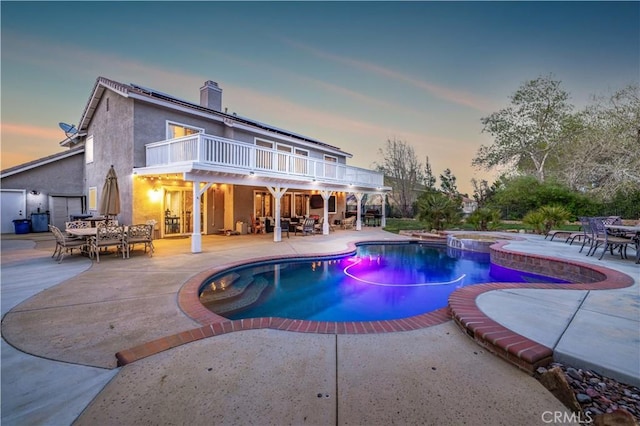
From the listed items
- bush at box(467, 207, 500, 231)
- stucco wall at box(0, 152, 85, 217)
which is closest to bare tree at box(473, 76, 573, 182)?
bush at box(467, 207, 500, 231)

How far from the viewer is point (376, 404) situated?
200 cm

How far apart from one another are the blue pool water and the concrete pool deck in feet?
4.83

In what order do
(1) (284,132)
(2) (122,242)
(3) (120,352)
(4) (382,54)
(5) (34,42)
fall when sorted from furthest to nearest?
1. (1) (284,132)
2. (4) (382,54)
3. (5) (34,42)
4. (2) (122,242)
5. (3) (120,352)

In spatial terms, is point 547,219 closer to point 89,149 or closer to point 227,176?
point 227,176

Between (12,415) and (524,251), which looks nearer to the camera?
(12,415)

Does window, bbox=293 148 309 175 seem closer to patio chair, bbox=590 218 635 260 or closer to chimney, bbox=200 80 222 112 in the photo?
chimney, bbox=200 80 222 112

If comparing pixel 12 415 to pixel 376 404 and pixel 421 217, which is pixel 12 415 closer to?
pixel 376 404

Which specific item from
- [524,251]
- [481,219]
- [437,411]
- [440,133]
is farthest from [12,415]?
[440,133]

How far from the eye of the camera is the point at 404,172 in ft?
84.5

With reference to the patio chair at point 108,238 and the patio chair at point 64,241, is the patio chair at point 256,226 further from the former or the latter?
the patio chair at point 64,241

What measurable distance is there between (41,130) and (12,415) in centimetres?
2125

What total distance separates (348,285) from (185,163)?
6.64 m

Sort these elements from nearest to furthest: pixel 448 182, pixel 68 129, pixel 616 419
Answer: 1. pixel 616 419
2. pixel 68 129
3. pixel 448 182

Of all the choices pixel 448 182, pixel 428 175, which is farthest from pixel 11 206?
pixel 448 182
